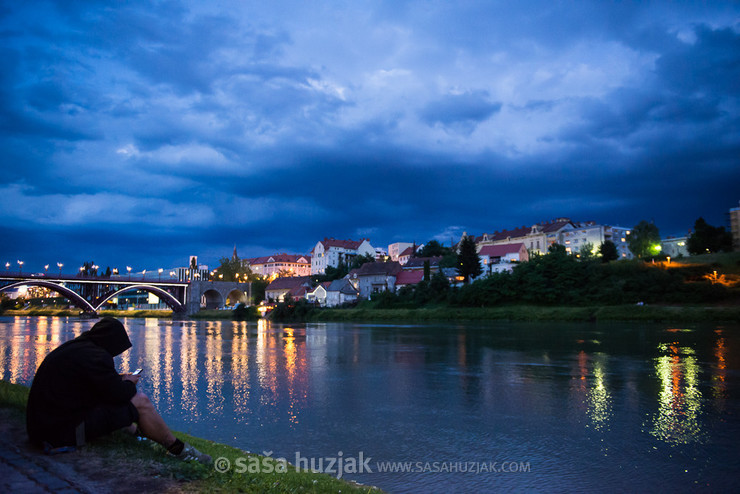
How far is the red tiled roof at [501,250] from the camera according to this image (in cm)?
9925

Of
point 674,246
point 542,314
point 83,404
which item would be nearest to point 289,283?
point 542,314

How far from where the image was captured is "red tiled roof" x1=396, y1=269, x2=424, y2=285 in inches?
3813

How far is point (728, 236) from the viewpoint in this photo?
81.9 m

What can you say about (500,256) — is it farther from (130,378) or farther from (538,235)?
(130,378)

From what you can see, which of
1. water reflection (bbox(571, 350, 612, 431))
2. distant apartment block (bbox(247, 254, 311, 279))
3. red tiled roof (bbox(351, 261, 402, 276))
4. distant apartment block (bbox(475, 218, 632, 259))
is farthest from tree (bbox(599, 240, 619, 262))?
distant apartment block (bbox(247, 254, 311, 279))

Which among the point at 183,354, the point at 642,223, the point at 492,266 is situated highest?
the point at 642,223

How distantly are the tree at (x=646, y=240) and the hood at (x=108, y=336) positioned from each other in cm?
10081

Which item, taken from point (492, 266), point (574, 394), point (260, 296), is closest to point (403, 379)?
point (574, 394)

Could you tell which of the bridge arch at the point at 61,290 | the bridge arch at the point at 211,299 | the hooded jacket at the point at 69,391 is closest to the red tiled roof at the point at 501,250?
the bridge arch at the point at 211,299

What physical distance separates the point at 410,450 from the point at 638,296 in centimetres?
5982

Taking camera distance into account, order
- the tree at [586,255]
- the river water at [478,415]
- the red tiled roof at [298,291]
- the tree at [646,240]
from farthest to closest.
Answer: the red tiled roof at [298,291]
the tree at [646,240]
the tree at [586,255]
the river water at [478,415]

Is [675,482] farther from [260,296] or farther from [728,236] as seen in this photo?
[260,296]

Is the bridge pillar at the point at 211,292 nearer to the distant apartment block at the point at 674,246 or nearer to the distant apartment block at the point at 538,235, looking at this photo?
the distant apartment block at the point at 538,235

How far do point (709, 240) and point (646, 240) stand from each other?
1078 centimetres
